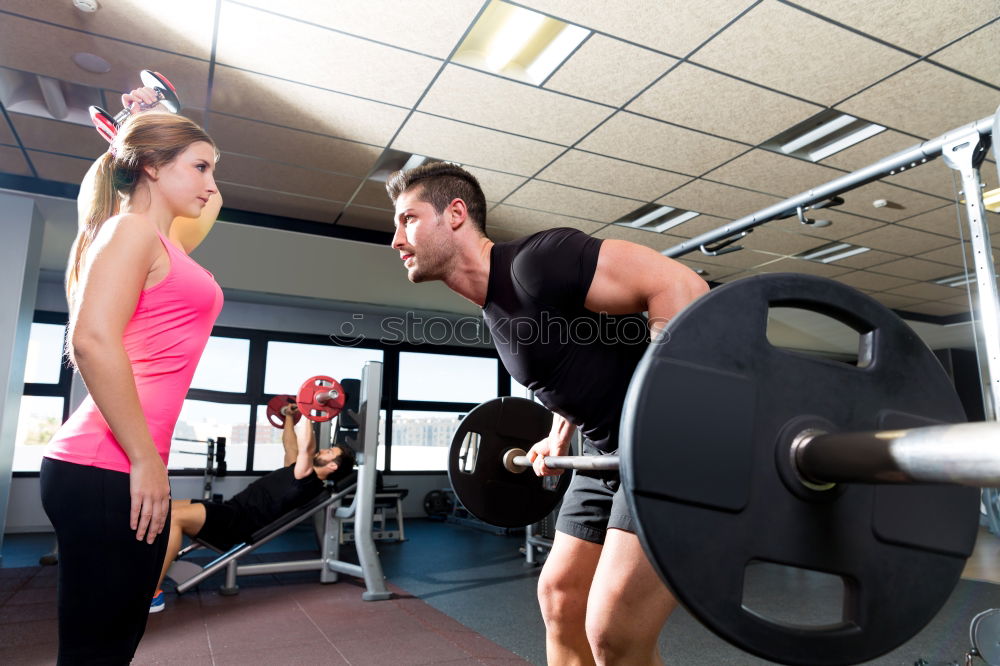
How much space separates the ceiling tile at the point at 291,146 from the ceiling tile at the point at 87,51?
1.00 ft

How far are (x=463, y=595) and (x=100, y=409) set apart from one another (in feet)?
8.91

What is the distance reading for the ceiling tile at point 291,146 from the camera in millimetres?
3123

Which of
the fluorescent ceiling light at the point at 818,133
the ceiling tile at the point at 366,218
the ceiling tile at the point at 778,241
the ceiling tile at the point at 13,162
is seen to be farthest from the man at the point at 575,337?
the ceiling tile at the point at 778,241

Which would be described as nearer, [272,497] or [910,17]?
[910,17]

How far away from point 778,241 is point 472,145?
2.55 metres

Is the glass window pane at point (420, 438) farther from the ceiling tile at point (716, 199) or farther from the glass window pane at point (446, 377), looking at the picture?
the ceiling tile at point (716, 199)

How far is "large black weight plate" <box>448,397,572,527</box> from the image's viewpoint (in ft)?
4.59

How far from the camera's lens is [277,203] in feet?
13.5

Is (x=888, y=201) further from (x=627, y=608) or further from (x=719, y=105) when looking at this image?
(x=627, y=608)

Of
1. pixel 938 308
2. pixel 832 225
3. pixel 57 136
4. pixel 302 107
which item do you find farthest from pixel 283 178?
pixel 938 308

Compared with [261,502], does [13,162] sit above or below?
above

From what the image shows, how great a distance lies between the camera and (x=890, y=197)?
3.82 meters

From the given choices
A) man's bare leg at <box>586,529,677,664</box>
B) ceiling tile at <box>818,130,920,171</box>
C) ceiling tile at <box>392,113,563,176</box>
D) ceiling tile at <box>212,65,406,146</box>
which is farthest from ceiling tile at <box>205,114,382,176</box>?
man's bare leg at <box>586,529,677,664</box>

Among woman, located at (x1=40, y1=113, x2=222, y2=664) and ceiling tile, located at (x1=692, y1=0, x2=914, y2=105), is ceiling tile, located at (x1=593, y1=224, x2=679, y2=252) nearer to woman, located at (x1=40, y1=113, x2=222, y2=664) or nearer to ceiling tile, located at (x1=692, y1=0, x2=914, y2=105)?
ceiling tile, located at (x1=692, y1=0, x2=914, y2=105)
